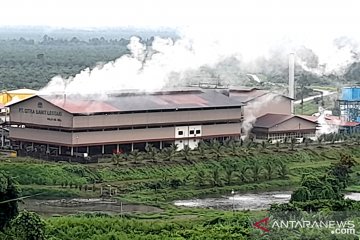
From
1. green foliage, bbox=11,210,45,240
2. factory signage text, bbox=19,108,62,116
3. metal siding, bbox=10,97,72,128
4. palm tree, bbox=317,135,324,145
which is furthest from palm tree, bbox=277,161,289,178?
green foliage, bbox=11,210,45,240

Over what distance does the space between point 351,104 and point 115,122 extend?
1977 centimetres

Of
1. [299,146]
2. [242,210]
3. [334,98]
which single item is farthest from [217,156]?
[334,98]

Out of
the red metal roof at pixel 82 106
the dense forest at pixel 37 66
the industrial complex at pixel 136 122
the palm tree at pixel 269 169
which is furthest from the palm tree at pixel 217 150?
the dense forest at pixel 37 66

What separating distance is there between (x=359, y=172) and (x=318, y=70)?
17419 millimetres

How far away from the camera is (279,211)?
105ft

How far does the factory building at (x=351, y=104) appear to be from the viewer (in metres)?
61.2

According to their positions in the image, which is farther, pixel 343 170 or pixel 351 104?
pixel 351 104

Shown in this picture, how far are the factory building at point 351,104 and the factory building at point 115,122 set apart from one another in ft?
41.8

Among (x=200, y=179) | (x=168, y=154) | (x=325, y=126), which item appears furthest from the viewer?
(x=325, y=126)

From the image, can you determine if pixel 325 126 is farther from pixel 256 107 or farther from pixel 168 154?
pixel 168 154

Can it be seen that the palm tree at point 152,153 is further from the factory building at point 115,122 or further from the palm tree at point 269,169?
the palm tree at point 269,169

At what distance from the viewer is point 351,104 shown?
61438 mm

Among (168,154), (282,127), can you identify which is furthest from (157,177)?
(282,127)

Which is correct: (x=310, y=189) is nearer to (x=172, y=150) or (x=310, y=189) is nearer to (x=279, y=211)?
(x=279, y=211)
